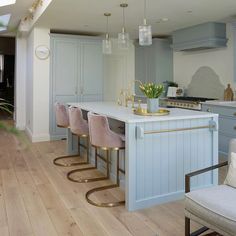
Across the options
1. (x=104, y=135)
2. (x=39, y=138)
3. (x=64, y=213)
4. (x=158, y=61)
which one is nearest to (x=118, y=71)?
(x=158, y=61)

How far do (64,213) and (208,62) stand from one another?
454 cm

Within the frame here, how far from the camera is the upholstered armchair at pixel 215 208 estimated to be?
72.2 inches

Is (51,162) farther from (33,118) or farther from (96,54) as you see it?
(96,54)

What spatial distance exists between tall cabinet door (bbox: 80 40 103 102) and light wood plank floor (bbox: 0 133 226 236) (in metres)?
2.99

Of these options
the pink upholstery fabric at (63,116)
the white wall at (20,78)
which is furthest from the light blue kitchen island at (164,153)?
the white wall at (20,78)

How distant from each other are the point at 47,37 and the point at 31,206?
4245 mm

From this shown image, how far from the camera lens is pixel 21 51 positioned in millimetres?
Answer: 7465

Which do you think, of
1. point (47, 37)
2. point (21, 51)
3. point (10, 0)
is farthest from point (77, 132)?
point (21, 51)

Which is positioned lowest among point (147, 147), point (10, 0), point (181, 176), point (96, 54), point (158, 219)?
point (158, 219)

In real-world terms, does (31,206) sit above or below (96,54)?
below

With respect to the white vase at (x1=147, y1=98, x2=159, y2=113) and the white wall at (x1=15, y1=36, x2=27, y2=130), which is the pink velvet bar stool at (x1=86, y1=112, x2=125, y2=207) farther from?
the white wall at (x1=15, y1=36, x2=27, y2=130)

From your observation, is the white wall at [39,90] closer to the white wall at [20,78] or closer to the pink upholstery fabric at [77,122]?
the white wall at [20,78]

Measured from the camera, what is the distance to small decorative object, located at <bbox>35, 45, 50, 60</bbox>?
243 inches

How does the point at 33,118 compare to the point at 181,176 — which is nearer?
the point at 181,176
